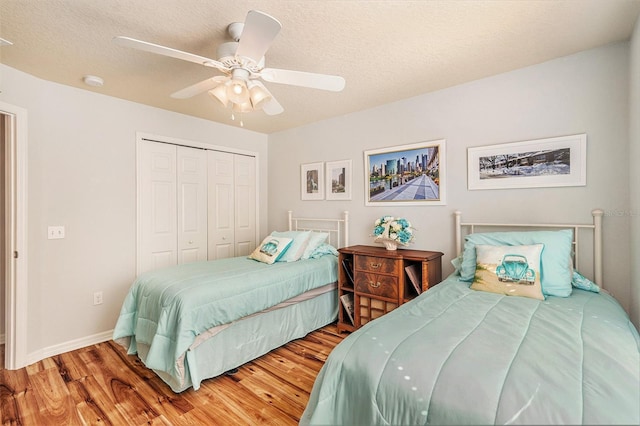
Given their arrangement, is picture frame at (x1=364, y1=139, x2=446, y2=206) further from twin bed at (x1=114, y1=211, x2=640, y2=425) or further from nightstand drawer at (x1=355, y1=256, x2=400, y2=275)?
nightstand drawer at (x1=355, y1=256, x2=400, y2=275)

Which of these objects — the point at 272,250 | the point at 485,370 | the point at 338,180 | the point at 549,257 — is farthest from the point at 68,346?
the point at 549,257

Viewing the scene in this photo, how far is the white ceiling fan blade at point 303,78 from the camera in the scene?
1.81m

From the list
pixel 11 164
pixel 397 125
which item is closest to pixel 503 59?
pixel 397 125

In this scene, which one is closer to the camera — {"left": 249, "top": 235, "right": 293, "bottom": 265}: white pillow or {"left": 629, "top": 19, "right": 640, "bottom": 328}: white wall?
{"left": 629, "top": 19, "right": 640, "bottom": 328}: white wall

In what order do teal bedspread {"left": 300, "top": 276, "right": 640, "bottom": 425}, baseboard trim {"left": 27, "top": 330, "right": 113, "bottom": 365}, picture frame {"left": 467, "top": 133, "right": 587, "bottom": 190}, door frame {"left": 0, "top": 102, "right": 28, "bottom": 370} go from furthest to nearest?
1. baseboard trim {"left": 27, "top": 330, "right": 113, "bottom": 365}
2. door frame {"left": 0, "top": 102, "right": 28, "bottom": 370}
3. picture frame {"left": 467, "top": 133, "right": 587, "bottom": 190}
4. teal bedspread {"left": 300, "top": 276, "right": 640, "bottom": 425}

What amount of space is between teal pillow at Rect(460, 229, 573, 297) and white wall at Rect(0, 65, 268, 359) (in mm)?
3225

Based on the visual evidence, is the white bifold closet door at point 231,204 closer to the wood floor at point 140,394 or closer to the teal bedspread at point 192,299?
the teal bedspread at point 192,299

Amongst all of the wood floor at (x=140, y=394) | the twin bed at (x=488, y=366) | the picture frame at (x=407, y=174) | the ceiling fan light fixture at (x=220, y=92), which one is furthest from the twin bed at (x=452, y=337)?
the ceiling fan light fixture at (x=220, y=92)

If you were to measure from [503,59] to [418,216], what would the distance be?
1.46m

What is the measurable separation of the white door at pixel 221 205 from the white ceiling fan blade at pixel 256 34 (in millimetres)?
2366

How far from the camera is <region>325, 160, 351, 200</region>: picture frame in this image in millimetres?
3525

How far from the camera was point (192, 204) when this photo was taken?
11.8 feet

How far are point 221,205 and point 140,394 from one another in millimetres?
2293

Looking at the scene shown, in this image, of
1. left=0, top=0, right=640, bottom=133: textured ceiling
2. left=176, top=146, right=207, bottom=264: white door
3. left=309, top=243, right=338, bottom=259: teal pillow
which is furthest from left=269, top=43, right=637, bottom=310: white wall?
left=176, top=146, right=207, bottom=264: white door
